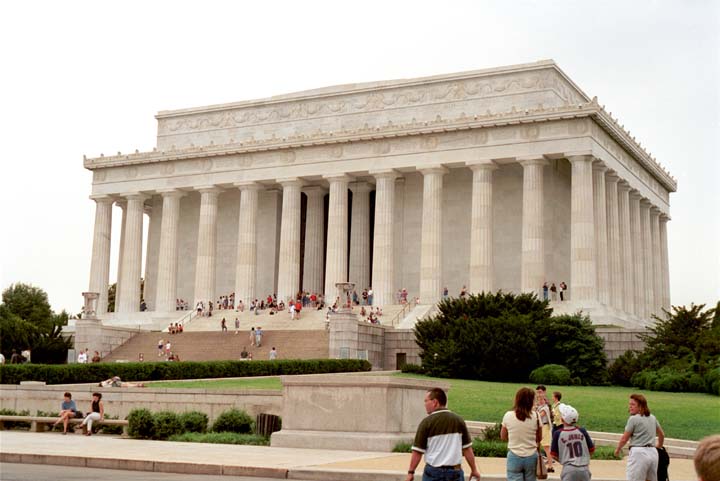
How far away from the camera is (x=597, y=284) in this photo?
6162 centimetres

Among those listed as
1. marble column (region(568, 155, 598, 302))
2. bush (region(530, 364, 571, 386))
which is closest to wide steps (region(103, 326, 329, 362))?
bush (region(530, 364, 571, 386))

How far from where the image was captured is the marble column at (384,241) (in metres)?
66.1

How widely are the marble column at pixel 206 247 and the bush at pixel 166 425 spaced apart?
152 ft

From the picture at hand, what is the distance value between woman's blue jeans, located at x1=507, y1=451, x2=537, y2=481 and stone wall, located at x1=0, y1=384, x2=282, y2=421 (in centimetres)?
1468

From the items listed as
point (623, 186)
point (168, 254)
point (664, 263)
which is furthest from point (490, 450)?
point (664, 263)

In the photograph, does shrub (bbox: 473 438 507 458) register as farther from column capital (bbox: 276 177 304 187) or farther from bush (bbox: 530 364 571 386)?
column capital (bbox: 276 177 304 187)

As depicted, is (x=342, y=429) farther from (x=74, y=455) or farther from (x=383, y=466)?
(x=74, y=455)

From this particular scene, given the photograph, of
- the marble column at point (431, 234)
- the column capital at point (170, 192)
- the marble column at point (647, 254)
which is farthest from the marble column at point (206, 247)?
the marble column at point (647, 254)

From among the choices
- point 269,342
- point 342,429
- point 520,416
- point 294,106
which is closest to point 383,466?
point 342,429

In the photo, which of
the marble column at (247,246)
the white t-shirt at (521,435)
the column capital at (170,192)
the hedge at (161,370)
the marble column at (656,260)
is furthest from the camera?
the marble column at (656,260)

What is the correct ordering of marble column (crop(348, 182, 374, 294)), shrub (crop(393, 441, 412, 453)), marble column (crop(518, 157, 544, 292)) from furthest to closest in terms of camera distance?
marble column (crop(348, 182, 374, 294)), marble column (crop(518, 157, 544, 292)), shrub (crop(393, 441, 412, 453))

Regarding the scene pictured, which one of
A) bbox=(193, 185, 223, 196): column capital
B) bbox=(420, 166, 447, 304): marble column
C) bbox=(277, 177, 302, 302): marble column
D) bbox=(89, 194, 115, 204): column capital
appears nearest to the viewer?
bbox=(420, 166, 447, 304): marble column

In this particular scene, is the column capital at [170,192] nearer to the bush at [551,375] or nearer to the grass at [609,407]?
the bush at [551,375]

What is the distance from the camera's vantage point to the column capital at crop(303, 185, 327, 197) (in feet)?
243
